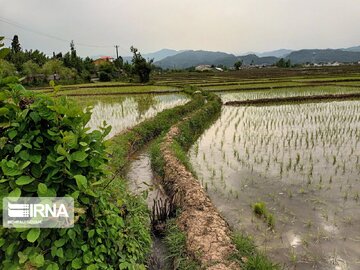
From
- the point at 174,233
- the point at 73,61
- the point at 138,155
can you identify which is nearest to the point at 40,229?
the point at 174,233

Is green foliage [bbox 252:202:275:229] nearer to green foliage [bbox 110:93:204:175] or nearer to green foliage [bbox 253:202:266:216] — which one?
green foliage [bbox 253:202:266:216]

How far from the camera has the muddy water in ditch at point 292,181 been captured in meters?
4.08

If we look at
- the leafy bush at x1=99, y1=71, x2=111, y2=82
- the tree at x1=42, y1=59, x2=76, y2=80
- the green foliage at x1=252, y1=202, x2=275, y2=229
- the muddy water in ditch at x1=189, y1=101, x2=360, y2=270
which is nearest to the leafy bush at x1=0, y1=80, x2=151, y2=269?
the muddy water in ditch at x1=189, y1=101, x2=360, y2=270

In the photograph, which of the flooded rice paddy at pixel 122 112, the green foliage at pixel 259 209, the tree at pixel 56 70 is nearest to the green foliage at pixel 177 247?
the green foliage at pixel 259 209

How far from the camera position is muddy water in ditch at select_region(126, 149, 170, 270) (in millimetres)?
3969

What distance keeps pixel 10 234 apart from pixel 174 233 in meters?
2.59

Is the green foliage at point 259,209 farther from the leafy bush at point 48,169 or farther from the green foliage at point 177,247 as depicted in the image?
the leafy bush at point 48,169

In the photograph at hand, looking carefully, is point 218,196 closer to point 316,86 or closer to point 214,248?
point 214,248

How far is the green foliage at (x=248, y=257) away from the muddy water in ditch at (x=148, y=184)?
0.95 m

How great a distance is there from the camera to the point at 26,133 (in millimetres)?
1940

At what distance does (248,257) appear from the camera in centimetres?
343

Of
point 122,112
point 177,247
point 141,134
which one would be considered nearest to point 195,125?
point 141,134

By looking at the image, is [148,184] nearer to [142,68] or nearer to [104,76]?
[142,68]

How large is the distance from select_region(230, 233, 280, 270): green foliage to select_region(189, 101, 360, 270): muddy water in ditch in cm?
44
